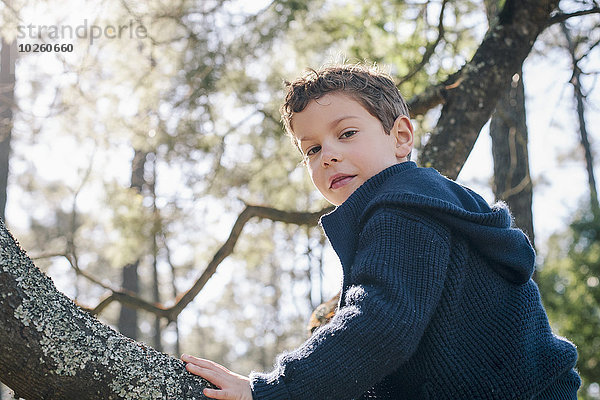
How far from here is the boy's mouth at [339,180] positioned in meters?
1.98

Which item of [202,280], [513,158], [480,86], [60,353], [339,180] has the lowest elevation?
[60,353]

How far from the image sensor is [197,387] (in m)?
1.44

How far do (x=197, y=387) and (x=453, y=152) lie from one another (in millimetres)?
2235

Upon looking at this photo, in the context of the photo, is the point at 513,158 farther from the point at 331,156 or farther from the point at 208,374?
the point at 208,374

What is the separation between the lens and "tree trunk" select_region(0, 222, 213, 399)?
129 cm

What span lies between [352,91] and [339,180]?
0.30 m

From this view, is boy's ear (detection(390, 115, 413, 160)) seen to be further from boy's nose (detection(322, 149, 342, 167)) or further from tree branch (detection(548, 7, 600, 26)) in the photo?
tree branch (detection(548, 7, 600, 26))

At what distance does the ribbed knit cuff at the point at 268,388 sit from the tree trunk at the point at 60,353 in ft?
0.42

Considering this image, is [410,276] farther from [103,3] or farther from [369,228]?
[103,3]

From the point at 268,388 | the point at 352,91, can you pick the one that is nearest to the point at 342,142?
the point at 352,91

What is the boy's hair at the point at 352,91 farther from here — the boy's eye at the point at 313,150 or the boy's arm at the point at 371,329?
the boy's arm at the point at 371,329

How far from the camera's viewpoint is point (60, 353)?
51.5 inches

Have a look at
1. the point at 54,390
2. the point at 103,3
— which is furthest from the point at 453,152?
the point at 103,3

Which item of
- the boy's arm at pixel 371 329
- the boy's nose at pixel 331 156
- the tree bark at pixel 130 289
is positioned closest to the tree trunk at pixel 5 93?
the tree bark at pixel 130 289
